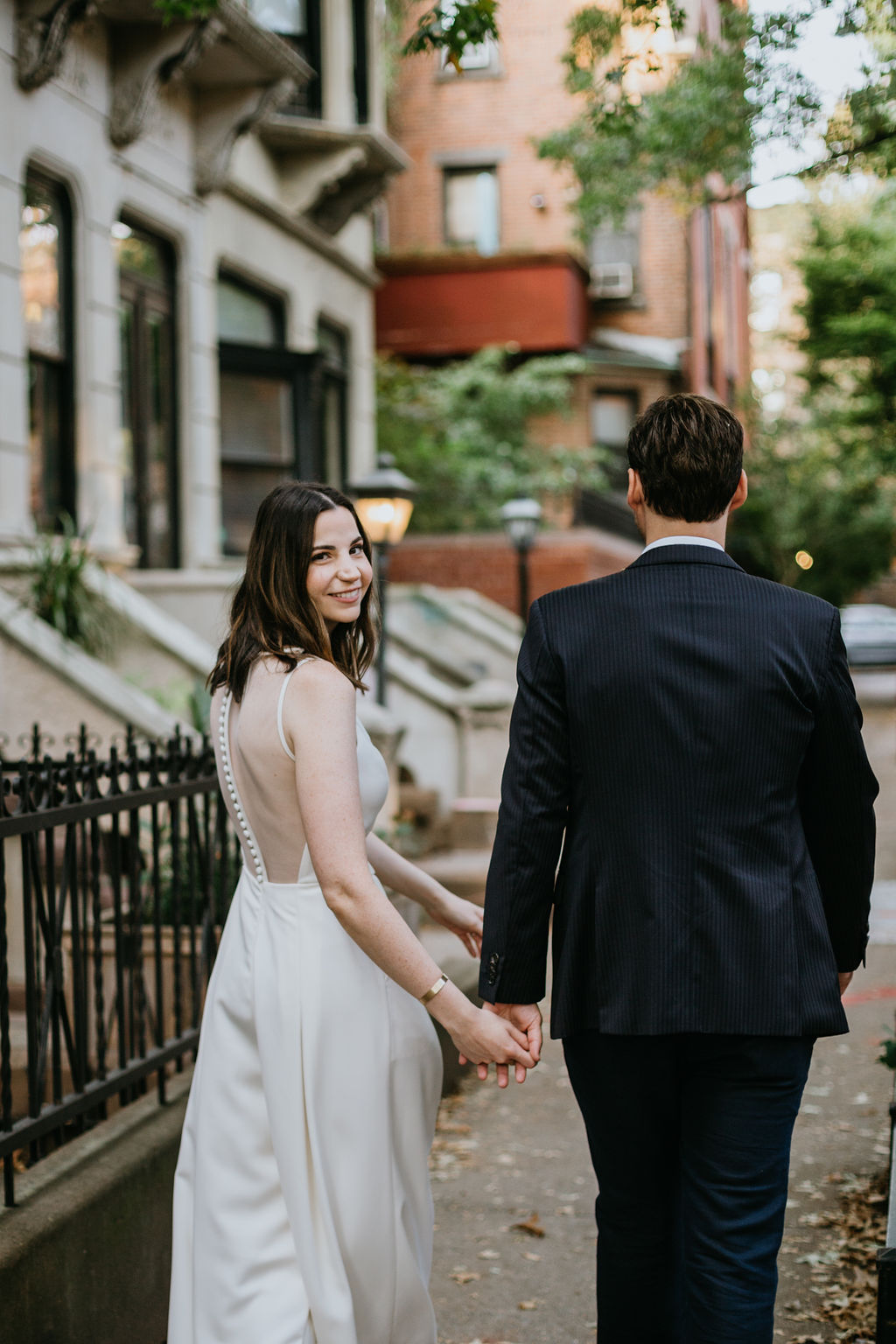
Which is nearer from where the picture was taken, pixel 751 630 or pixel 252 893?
pixel 751 630

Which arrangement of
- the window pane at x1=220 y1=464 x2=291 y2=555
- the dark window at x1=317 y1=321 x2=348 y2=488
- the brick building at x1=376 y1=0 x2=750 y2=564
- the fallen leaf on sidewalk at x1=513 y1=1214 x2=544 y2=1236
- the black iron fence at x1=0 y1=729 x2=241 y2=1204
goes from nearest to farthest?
the black iron fence at x1=0 y1=729 x2=241 y2=1204, the fallen leaf on sidewalk at x1=513 y1=1214 x2=544 y2=1236, the window pane at x1=220 y1=464 x2=291 y2=555, the dark window at x1=317 y1=321 x2=348 y2=488, the brick building at x1=376 y1=0 x2=750 y2=564

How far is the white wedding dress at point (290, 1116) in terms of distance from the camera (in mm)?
2812

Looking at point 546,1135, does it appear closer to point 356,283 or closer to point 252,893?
point 252,893

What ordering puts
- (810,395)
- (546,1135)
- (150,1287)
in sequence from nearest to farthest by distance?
(150,1287), (546,1135), (810,395)

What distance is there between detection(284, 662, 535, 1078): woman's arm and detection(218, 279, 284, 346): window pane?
37.3 ft

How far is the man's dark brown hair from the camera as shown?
2.70 m

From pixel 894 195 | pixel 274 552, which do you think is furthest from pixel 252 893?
pixel 894 195

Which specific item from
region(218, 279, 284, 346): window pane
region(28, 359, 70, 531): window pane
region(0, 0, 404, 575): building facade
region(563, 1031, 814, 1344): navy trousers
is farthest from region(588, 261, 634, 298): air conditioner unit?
region(563, 1031, 814, 1344): navy trousers

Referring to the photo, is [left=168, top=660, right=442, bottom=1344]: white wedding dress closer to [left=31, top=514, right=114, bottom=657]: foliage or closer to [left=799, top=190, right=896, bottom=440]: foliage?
[left=31, top=514, right=114, bottom=657]: foliage

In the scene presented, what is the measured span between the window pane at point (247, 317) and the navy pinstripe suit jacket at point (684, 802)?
1151cm

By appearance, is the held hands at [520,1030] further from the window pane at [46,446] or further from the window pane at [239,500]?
the window pane at [239,500]

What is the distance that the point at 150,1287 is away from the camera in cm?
402

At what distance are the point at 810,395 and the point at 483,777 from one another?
20168 mm

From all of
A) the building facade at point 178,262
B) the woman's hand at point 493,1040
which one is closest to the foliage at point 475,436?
the building facade at point 178,262
